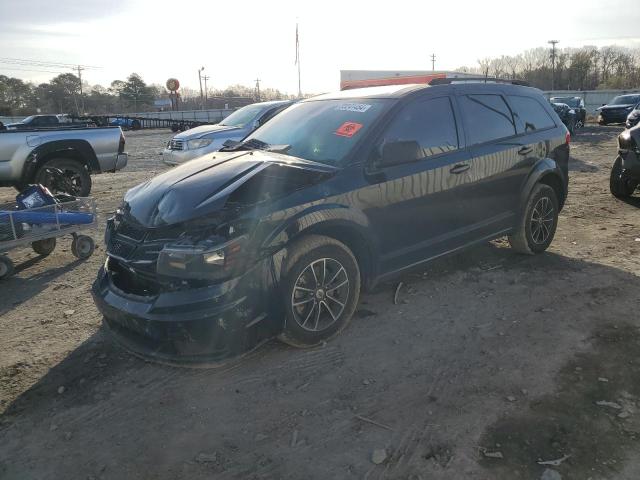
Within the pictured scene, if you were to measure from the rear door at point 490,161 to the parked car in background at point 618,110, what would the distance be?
83.0ft

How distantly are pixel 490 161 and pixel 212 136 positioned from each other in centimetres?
742

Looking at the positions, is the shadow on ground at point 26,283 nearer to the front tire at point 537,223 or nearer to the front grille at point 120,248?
the front grille at point 120,248

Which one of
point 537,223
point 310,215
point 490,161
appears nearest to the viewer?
point 310,215

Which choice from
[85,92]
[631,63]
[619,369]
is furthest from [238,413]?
[85,92]

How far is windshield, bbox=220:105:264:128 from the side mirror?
7824mm

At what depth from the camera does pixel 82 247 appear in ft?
20.1

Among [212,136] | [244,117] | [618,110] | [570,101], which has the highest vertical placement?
[570,101]

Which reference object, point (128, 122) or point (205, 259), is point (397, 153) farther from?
point (128, 122)

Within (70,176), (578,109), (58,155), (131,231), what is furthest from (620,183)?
(578,109)

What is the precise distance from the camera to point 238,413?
311 centimetres

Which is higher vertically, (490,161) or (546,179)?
(490,161)

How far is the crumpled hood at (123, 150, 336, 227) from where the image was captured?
346 centimetres

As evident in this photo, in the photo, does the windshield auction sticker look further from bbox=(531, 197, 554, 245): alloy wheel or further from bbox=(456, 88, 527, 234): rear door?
bbox=(531, 197, 554, 245): alloy wheel

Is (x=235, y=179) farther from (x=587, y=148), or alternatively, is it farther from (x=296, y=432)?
(x=587, y=148)
